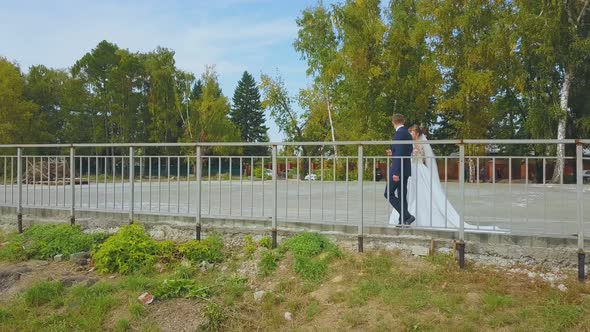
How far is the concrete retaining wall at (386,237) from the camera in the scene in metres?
5.61

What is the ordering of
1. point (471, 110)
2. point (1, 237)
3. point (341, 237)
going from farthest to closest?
point (471, 110) → point (1, 237) → point (341, 237)

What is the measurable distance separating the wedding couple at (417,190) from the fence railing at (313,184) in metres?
0.02

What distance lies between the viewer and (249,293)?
5.57m

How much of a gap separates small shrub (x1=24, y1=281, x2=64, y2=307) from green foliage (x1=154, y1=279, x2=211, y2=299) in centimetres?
128

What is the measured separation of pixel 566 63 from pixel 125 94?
35106 mm

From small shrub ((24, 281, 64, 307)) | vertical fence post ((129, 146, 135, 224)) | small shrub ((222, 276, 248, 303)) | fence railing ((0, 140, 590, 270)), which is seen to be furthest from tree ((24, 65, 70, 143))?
small shrub ((222, 276, 248, 303))

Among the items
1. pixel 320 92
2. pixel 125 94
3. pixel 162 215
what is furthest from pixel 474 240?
pixel 125 94

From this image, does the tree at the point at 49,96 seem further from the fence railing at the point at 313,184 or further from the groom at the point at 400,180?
the groom at the point at 400,180

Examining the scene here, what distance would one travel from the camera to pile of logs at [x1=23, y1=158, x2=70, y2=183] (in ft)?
28.7

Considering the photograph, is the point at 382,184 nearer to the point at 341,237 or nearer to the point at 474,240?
the point at 341,237

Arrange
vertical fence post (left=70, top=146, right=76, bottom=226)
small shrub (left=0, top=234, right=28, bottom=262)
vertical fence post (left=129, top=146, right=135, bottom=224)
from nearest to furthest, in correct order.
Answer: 1. small shrub (left=0, top=234, right=28, bottom=262)
2. vertical fence post (left=129, top=146, right=135, bottom=224)
3. vertical fence post (left=70, top=146, right=76, bottom=226)

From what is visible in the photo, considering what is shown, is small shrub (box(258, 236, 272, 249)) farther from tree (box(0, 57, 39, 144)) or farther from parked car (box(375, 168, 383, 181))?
tree (box(0, 57, 39, 144))

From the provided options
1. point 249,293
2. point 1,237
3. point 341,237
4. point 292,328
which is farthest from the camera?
point 1,237

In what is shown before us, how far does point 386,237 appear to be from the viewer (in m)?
6.17
